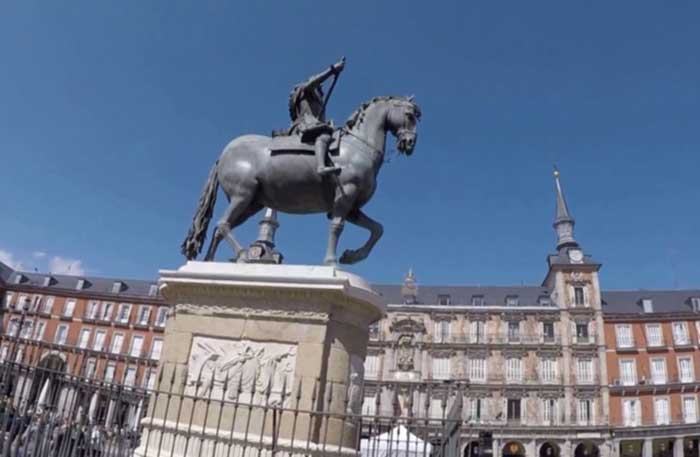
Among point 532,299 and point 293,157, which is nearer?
point 293,157

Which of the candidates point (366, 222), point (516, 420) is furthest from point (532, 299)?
point (366, 222)

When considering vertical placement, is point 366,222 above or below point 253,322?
above

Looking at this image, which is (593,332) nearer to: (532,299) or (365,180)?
(532,299)

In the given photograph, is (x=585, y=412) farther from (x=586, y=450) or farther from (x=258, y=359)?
(x=258, y=359)

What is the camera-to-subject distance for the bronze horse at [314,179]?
5.49 m

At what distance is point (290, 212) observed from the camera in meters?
5.89

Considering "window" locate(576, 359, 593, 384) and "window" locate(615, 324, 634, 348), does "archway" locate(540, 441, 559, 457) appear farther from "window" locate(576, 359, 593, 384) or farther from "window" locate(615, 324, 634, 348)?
"window" locate(615, 324, 634, 348)

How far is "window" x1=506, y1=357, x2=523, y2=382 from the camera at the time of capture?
45781 mm

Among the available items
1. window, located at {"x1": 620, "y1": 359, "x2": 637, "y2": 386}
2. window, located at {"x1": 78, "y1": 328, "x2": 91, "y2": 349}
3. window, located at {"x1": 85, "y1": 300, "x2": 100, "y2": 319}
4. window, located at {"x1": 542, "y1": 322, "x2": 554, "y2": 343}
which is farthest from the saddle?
window, located at {"x1": 85, "y1": 300, "x2": 100, "y2": 319}

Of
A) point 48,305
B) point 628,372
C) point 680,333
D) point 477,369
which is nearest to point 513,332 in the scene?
point 477,369

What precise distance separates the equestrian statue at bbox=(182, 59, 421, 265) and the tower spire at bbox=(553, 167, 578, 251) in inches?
1993

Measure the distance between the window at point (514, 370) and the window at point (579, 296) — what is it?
789 cm

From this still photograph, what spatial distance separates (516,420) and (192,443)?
45977 mm

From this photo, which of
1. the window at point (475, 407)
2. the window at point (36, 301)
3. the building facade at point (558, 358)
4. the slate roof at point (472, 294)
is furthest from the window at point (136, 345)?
the window at point (475, 407)
